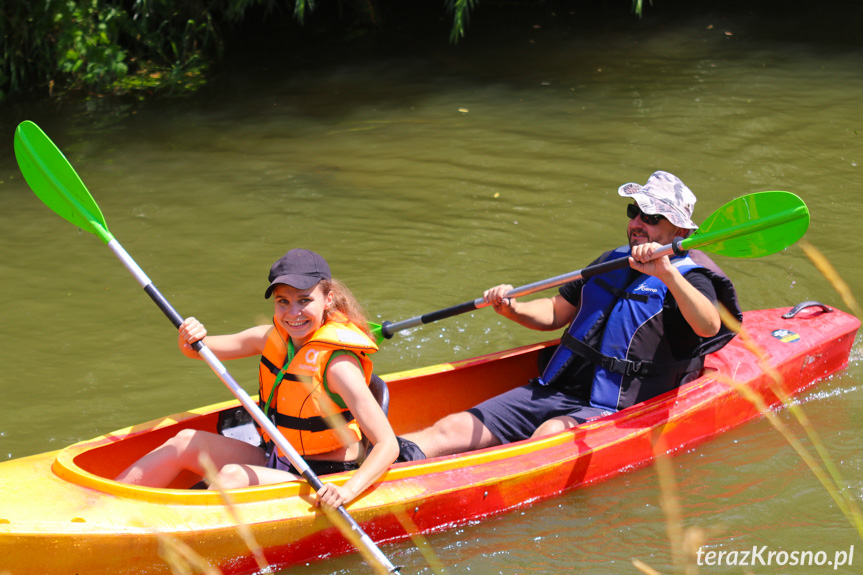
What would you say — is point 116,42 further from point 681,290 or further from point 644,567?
point 644,567

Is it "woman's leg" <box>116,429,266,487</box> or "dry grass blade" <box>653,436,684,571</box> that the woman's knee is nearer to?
"woman's leg" <box>116,429,266,487</box>

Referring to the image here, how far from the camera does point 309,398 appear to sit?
311 centimetres

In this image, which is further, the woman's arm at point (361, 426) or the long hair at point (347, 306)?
the long hair at point (347, 306)

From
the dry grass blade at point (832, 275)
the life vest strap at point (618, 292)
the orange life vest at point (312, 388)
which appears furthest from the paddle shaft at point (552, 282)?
the dry grass blade at point (832, 275)

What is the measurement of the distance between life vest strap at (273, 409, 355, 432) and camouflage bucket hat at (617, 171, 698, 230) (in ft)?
4.63

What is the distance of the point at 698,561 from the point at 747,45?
797 cm

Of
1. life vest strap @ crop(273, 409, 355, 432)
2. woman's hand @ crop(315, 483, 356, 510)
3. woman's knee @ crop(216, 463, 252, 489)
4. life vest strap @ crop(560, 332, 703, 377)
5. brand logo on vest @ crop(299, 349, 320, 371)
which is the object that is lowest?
A: woman's hand @ crop(315, 483, 356, 510)

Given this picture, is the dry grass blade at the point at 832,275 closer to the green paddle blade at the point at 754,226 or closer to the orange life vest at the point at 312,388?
the green paddle blade at the point at 754,226

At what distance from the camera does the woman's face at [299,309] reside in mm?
3059

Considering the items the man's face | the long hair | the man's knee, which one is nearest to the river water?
the man's knee

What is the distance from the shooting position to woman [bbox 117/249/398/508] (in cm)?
304

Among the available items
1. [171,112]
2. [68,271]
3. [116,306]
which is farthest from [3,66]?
[116,306]

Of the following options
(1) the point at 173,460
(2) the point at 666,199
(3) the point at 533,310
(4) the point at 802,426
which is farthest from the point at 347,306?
(4) the point at 802,426

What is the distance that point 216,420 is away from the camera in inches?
144
